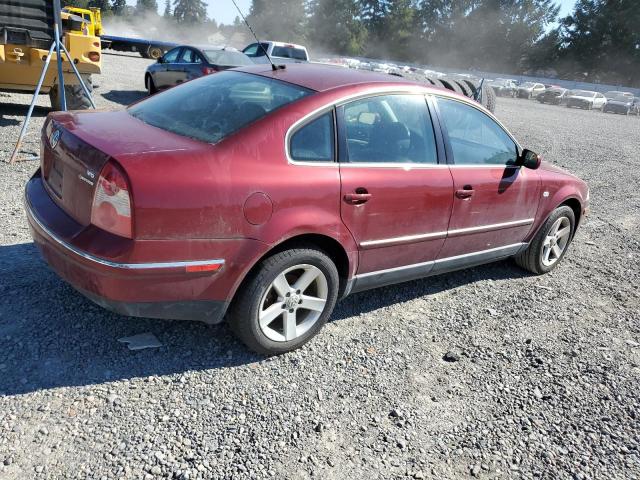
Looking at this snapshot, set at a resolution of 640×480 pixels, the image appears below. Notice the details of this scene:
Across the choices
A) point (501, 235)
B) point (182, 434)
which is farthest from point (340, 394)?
point (501, 235)

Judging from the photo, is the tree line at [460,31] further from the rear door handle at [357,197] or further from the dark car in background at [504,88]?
the rear door handle at [357,197]

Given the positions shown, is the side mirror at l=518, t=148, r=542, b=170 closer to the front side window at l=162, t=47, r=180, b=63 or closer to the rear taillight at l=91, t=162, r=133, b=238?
the rear taillight at l=91, t=162, r=133, b=238

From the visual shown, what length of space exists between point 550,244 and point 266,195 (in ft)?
10.9

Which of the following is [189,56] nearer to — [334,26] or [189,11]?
[334,26]

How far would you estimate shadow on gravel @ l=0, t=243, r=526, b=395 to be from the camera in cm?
284

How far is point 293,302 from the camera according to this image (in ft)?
10.5

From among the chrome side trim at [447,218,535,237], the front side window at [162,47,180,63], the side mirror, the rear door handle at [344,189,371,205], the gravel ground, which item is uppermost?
the side mirror

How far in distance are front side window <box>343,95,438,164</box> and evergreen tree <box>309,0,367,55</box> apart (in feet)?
266

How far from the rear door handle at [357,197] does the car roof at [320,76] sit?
0.67 meters

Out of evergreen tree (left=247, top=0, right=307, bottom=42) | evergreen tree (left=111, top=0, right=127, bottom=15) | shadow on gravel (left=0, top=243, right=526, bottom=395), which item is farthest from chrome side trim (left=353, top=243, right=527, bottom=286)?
evergreen tree (left=111, top=0, right=127, bottom=15)

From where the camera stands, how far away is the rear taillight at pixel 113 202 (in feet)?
8.41

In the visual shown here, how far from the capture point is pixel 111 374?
2900mm

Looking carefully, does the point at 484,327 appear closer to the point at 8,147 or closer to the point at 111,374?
the point at 111,374

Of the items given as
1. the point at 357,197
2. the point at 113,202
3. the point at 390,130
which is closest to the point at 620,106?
the point at 390,130
